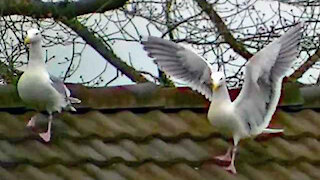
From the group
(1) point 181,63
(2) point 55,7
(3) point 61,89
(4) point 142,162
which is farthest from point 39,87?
(2) point 55,7

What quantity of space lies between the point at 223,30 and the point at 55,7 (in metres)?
1.32

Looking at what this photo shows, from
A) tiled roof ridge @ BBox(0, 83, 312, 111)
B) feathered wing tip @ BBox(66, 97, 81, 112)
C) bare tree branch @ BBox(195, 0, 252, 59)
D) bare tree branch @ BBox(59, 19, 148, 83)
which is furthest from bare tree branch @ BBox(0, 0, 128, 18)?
feathered wing tip @ BBox(66, 97, 81, 112)

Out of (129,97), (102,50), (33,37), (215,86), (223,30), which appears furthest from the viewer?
(102,50)

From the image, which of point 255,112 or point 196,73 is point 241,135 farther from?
point 196,73

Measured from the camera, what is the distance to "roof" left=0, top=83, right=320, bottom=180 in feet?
8.55

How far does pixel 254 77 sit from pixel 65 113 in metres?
0.77

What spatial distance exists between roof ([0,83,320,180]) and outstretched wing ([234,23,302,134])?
16 cm

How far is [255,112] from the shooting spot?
2.71 m

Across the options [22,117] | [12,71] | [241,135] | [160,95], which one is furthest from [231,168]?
[12,71]

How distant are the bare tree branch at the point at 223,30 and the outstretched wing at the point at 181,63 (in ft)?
11.4

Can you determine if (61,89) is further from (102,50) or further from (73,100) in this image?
(102,50)

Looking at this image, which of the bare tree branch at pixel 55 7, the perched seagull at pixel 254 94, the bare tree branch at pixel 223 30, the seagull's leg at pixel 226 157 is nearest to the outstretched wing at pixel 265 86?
the perched seagull at pixel 254 94

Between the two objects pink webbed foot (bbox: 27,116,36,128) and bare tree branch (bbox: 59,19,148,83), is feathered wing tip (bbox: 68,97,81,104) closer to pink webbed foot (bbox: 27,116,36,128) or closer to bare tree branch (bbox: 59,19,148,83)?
pink webbed foot (bbox: 27,116,36,128)

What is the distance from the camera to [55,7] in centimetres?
650
